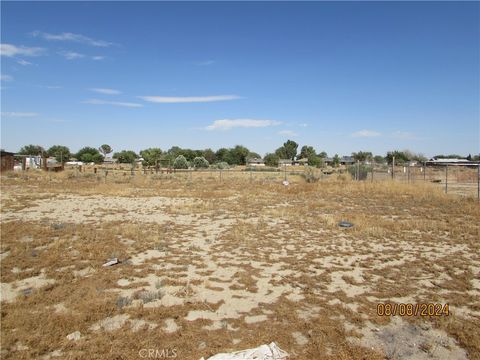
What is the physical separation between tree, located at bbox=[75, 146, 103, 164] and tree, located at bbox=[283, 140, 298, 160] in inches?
2461

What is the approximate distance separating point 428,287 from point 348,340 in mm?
2621

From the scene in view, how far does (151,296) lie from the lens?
5.36 meters

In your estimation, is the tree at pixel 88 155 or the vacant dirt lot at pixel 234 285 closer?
the vacant dirt lot at pixel 234 285

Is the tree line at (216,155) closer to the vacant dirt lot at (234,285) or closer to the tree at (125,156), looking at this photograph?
the tree at (125,156)

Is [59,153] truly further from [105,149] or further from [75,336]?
[75,336]

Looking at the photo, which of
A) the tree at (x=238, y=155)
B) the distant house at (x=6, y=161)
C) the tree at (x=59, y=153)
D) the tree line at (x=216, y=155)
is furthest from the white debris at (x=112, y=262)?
the tree at (x=238, y=155)

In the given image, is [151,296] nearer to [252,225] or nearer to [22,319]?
[22,319]

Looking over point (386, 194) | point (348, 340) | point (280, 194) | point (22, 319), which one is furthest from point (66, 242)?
point (386, 194)

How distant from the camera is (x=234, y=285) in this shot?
6.02m

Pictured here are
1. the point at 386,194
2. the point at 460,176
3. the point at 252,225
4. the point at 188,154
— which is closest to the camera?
the point at 252,225

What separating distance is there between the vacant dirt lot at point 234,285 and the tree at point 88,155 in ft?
298

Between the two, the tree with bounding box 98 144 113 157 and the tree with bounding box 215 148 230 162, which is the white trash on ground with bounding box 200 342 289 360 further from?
the tree with bounding box 98 144 113 157

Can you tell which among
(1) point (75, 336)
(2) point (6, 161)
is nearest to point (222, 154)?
(2) point (6, 161)

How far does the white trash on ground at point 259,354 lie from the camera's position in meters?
3.60
